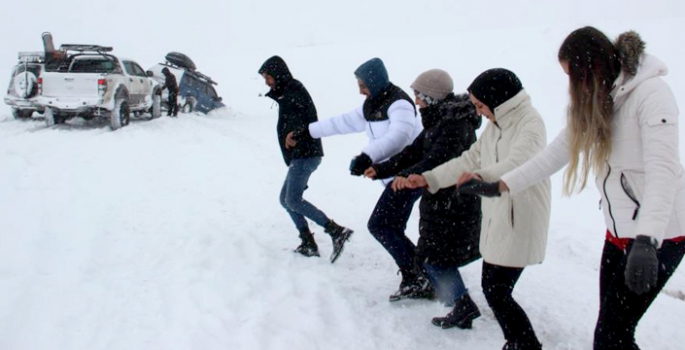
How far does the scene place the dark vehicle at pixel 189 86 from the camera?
1986cm

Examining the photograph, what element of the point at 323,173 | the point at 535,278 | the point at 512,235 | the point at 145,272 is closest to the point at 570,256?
the point at 535,278

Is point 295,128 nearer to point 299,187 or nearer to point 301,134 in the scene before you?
point 301,134

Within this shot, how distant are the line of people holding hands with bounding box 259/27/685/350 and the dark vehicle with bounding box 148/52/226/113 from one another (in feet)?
52.2

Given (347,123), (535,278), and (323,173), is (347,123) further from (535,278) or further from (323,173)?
(323,173)

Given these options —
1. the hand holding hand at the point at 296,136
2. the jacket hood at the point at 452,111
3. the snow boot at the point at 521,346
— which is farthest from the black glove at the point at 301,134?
the snow boot at the point at 521,346

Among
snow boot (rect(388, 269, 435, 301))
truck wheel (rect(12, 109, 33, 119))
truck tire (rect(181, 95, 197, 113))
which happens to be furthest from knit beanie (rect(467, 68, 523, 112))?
truck tire (rect(181, 95, 197, 113))

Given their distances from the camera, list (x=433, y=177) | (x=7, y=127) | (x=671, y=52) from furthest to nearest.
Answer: (x=671, y=52) < (x=7, y=127) < (x=433, y=177)

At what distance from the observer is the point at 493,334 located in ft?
12.7

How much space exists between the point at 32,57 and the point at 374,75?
1383cm

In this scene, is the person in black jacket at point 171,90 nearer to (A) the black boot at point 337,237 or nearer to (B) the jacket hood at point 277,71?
(B) the jacket hood at point 277,71

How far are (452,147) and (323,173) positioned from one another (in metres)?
6.66

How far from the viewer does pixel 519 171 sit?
8.93 ft

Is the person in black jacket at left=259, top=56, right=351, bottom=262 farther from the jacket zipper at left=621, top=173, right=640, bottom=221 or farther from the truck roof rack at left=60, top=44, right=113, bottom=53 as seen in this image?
the truck roof rack at left=60, top=44, right=113, bottom=53

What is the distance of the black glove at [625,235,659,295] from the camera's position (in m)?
2.12
